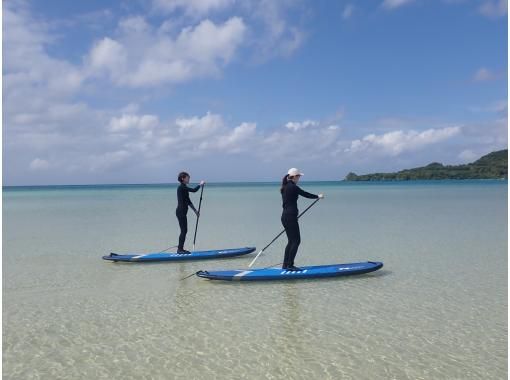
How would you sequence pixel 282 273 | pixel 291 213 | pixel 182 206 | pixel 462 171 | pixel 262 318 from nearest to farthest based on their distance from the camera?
pixel 262 318
pixel 282 273
pixel 291 213
pixel 182 206
pixel 462 171

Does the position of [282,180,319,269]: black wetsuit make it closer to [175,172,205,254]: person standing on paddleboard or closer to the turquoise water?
the turquoise water

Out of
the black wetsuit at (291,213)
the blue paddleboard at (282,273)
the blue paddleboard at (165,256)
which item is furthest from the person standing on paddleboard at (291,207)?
the blue paddleboard at (165,256)

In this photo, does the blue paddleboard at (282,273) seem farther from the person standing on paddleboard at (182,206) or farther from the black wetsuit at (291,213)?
the person standing on paddleboard at (182,206)

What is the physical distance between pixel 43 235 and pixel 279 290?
1291cm

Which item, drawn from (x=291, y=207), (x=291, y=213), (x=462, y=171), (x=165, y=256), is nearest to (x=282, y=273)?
(x=291, y=213)

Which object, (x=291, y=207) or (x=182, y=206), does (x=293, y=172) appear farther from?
(x=182, y=206)

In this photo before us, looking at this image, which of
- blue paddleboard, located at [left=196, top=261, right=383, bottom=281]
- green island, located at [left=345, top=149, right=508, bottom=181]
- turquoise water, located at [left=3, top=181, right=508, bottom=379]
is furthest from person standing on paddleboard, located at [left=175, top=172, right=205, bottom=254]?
green island, located at [left=345, top=149, right=508, bottom=181]

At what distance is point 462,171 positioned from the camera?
539 feet

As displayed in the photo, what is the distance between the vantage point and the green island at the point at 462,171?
151800 mm

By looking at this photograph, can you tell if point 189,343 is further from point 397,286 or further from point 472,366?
point 397,286

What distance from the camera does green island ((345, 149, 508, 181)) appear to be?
152 m

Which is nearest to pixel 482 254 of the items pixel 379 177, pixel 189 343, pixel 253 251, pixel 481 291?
pixel 481 291

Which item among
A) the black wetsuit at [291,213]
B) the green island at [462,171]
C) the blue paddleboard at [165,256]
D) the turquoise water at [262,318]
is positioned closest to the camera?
the turquoise water at [262,318]

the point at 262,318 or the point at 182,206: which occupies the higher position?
the point at 182,206
